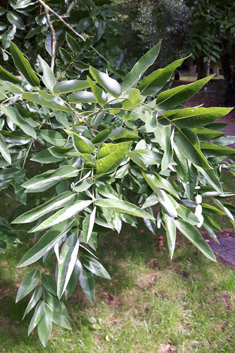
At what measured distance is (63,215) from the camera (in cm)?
53

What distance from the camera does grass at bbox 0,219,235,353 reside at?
1723 mm

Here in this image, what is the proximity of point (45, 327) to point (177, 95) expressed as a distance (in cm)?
87

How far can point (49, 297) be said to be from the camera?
3.28 ft

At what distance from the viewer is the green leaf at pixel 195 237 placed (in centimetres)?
64

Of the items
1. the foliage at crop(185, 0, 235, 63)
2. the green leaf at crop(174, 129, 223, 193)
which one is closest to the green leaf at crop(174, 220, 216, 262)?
the green leaf at crop(174, 129, 223, 193)

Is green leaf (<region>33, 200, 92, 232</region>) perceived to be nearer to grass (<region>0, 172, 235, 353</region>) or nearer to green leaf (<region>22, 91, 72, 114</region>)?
green leaf (<region>22, 91, 72, 114</region>)

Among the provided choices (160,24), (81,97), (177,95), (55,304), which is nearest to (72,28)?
(81,97)

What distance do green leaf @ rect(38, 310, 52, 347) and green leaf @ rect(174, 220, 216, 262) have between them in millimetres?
609

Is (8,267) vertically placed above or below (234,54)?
below

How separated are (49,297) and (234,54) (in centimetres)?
777

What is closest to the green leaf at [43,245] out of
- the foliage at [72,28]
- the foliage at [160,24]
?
the foliage at [72,28]

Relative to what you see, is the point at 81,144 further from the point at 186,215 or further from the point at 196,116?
the point at 186,215

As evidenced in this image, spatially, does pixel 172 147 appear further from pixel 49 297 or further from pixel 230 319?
pixel 230 319

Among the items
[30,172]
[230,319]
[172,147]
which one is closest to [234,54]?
[30,172]
